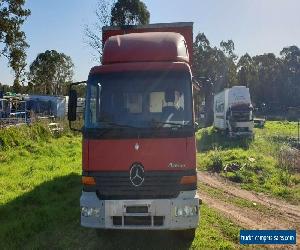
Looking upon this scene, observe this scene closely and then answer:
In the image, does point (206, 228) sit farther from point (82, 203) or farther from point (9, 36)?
point (9, 36)

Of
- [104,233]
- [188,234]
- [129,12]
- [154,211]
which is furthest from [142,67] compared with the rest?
[129,12]

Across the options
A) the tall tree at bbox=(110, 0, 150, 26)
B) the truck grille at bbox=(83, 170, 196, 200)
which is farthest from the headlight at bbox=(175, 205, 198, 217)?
the tall tree at bbox=(110, 0, 150, 26)

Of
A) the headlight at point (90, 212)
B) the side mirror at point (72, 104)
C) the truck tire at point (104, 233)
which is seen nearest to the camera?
the headlight at point (90, 212)

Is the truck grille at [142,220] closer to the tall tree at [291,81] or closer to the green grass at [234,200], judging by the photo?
the green grass at [234,200]

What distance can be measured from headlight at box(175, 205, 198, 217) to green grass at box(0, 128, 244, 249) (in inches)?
37.4

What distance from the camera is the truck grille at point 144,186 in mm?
7039

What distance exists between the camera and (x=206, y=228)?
8.67 metres

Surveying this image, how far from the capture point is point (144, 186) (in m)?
7.09

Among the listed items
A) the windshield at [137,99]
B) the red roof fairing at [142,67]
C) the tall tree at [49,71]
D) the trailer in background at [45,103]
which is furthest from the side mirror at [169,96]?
the tall tree at [49,71]

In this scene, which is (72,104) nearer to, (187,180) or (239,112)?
(187,180)

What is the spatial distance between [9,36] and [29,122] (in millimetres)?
7584

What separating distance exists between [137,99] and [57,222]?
381 centimetres

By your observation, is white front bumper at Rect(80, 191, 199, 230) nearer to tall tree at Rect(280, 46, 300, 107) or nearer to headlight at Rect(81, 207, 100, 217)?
headlight at Rect(81, 207, 100, 217)

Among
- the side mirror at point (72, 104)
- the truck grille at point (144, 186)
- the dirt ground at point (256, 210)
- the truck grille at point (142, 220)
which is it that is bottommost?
the dirt ground at point (256, 210)
